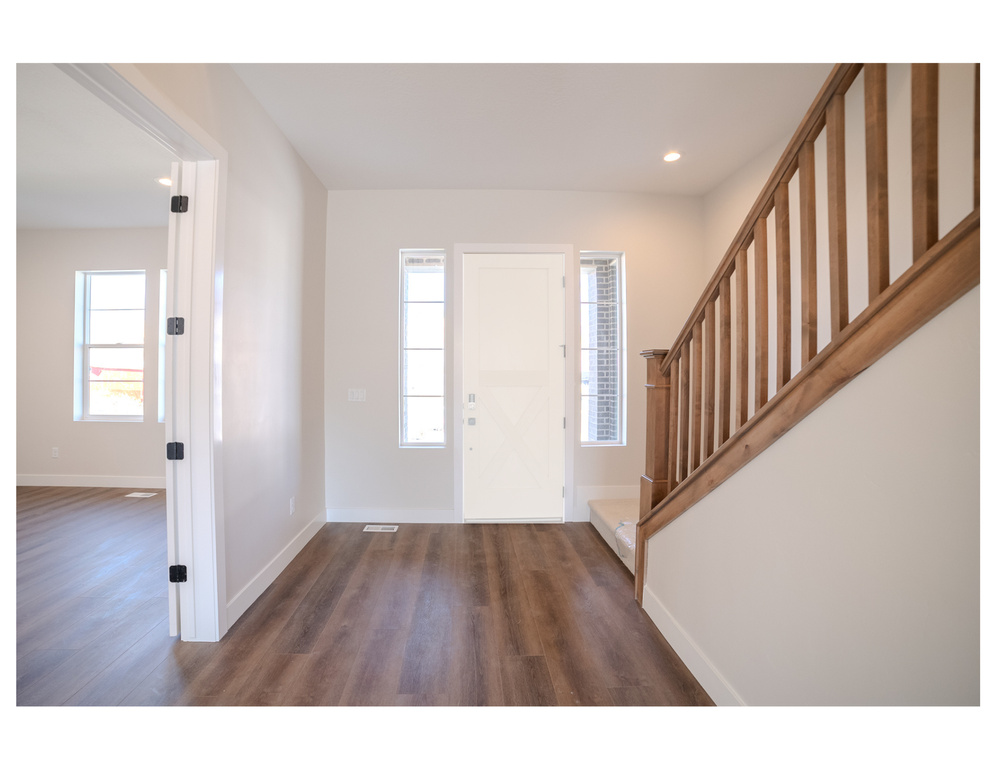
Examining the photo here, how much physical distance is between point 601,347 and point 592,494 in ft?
4.19

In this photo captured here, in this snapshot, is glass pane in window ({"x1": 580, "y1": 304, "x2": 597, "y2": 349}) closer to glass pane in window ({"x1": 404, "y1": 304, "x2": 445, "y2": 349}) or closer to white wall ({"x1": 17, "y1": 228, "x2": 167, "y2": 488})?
glass pane in window ({"x1": 404, "y1": 304, "x2": 445, "y2": 349})

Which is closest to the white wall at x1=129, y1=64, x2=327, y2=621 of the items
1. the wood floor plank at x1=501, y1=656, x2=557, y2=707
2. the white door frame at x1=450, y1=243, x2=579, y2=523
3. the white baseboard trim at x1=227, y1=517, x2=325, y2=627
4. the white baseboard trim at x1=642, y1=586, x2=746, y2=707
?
the white baseboard trim at x1=227, y1=517, x2=325, y2=627

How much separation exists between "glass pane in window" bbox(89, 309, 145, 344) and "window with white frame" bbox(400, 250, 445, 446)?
3.52 meters

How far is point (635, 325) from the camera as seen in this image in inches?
152

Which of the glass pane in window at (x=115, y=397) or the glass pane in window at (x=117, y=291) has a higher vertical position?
the glass pane in window at (x=117, y=291)

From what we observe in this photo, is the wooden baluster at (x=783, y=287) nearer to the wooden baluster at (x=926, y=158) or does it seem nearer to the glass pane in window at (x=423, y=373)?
the wooden baluster at (x=926, y=158)

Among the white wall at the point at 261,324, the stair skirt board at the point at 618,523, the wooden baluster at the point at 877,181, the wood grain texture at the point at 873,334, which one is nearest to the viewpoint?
the wood grain texture at the point at 873,334

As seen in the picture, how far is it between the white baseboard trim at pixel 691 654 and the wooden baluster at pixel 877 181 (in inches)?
54.7

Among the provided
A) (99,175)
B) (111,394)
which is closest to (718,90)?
(99,175)

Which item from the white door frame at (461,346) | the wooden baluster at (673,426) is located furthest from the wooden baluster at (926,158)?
the white door frame at (461,346)

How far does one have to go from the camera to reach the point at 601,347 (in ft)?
13.0

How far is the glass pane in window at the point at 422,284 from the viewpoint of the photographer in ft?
12.9

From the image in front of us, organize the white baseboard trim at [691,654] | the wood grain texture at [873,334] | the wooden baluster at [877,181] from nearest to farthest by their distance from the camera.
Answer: the wood grain texture at [873,334] → the wooden baluster at [877,181] → the white baseboard trim at [691,654]
